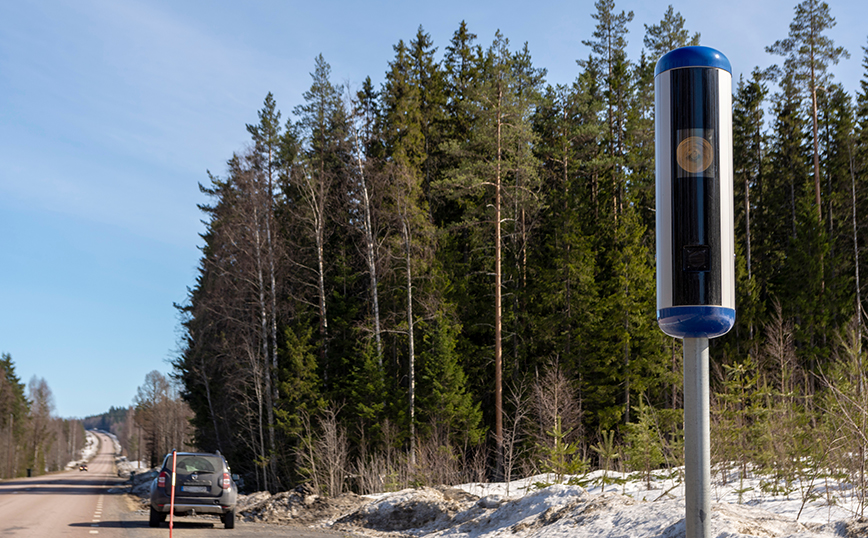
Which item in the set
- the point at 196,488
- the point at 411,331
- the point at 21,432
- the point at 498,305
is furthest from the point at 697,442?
the point at 21,432

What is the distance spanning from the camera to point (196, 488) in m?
14.9

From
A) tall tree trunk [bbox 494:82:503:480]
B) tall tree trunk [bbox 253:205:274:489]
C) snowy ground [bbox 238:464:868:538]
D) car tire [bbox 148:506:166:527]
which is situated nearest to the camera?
snowy ground [bbox 238:464:868:538]

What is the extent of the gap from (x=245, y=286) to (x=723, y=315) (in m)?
31.7

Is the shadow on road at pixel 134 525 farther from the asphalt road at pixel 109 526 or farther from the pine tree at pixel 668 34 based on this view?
the pine tree at pixel 668 34

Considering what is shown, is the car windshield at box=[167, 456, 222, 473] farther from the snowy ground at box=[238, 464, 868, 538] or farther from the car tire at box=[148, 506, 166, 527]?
the snowy ground at box=[238, 464, 868, 538]

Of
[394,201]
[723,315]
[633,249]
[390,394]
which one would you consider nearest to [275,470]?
[390,394]

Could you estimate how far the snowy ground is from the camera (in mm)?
9180

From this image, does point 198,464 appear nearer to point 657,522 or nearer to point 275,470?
point 657,522

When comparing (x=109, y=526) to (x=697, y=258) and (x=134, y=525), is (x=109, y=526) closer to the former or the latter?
Result: (x=134, y=525)

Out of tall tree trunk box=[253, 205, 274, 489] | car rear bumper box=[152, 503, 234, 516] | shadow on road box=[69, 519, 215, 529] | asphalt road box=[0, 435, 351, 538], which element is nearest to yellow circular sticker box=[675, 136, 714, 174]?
asphalt road box=[0, 435, 351, 538]

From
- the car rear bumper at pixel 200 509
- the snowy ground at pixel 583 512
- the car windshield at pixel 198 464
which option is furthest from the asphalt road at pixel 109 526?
the snowy ground at pixel 583 512

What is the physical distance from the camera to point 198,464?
15.2 m

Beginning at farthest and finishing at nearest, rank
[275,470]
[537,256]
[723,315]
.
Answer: [537,256] → [275,470] → [723,315]

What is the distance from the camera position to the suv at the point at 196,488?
47.8 ft
